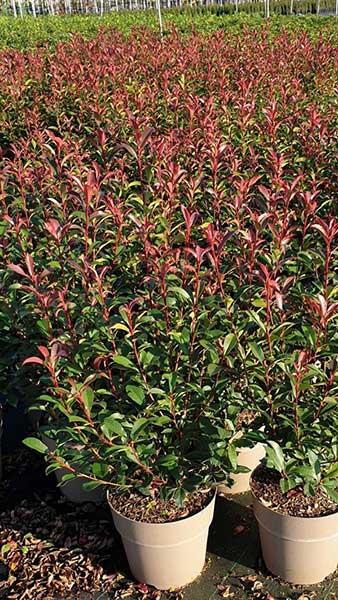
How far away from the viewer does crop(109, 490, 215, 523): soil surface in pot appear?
8.15 ft

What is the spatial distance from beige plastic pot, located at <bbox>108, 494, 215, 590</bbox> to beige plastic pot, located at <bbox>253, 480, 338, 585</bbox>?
0.24 m

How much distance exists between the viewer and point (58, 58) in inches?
302

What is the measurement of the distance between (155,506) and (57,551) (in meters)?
0.57

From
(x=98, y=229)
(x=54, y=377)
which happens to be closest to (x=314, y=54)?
(x=98, y=229)

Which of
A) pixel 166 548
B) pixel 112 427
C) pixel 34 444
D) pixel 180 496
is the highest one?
pixel 112 427

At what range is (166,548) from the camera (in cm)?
246

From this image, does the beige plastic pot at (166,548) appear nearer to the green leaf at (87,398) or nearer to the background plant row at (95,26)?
the green leaf at (87,398)

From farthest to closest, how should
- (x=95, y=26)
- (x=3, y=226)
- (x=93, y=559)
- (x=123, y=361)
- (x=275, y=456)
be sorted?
(x=95, y=26) < (x=3, y=226) < (x=93, y=559) < (x=123, y=361) < (x=275, y=456)

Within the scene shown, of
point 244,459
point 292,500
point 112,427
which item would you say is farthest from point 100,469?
point 244,459

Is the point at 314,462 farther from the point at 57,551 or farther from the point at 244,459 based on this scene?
the point at 57,551

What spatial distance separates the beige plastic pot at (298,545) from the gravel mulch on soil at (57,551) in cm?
42

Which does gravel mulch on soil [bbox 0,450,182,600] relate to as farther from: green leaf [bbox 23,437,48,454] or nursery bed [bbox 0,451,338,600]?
green leaf [bbox 23,437,48,454]

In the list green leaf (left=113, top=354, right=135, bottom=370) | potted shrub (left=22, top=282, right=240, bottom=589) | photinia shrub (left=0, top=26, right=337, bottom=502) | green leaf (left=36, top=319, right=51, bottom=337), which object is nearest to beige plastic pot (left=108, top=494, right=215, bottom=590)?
potted shrub (left=22, top=282, right=240, bottom=589)

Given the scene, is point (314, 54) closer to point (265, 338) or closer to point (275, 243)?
point (275, 243)
